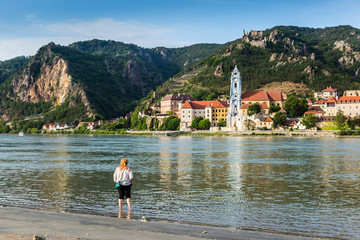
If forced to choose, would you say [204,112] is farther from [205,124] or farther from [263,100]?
[263,100]

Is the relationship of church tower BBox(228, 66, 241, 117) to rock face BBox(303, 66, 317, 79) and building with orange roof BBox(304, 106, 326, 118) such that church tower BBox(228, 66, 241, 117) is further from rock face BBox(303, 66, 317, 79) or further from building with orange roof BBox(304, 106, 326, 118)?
rock face BBox(303, 66, 317, 79)

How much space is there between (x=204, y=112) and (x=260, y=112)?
80.1 ft

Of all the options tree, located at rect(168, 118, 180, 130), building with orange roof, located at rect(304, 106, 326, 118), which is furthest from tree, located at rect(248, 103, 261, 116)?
tree, located at rect(168, 118, 180, 130)

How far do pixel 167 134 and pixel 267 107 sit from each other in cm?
3373

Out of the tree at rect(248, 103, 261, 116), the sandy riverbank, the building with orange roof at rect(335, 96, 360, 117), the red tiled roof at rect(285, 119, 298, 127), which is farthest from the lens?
the tree at rect(248, 103, 261, 116)

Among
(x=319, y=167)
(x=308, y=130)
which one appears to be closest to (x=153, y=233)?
(x=319, y=167)

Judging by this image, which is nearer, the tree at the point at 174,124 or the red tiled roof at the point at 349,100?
the red tiled roof at the point at 349,100

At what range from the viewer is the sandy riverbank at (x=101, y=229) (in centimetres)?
1277

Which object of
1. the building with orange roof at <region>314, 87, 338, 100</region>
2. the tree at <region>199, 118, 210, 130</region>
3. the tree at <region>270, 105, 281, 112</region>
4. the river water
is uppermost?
the building with orange roof at <region>314, 87, 338, 100</region>

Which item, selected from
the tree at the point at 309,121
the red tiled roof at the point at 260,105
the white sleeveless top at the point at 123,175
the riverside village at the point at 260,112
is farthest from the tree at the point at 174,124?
the white sleeveless top at the point at 123,175

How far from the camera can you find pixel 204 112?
150000mm

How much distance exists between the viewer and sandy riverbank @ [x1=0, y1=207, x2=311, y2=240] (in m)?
12.8

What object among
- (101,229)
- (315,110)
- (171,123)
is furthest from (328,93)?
(101,229)

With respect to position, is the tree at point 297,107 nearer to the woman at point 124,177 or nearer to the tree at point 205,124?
the tree at point 205,124
